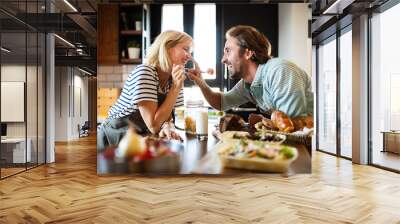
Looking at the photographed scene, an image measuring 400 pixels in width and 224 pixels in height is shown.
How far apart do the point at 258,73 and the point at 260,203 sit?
152 cm

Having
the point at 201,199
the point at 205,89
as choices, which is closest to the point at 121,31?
the point at 205,89

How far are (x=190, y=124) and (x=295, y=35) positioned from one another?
95 cm

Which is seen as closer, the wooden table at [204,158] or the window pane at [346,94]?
the wooden table at [204,158]

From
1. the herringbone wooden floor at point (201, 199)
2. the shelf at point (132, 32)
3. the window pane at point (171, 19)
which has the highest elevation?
the window pane at point (171, 19)

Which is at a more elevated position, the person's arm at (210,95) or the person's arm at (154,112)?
the person's arm at (210,95)

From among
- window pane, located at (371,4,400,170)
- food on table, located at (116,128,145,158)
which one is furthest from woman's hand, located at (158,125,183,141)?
window pane, located at (371,4,400,170)

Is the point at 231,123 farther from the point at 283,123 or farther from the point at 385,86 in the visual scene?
the point at 385,86

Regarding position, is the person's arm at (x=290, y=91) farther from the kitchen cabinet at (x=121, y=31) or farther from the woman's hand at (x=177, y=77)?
the kitchen cabinet at (x=121, y=31)

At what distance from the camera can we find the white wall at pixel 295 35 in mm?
2695

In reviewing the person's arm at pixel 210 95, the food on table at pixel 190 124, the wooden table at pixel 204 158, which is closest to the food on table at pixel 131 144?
the wooden table at pixel 204 158

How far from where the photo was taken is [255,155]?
269 cm

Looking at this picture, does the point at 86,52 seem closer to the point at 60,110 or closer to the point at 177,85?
the point at 60,110

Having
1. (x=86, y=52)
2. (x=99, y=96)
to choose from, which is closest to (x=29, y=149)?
(x=86, y=52)

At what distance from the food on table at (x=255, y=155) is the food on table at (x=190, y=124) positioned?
224mm
